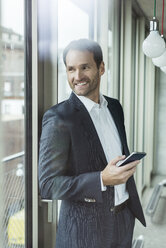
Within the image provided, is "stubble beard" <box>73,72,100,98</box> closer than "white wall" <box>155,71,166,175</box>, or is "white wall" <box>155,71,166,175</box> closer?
"stubble beard" <box>73,72,100,98</box>

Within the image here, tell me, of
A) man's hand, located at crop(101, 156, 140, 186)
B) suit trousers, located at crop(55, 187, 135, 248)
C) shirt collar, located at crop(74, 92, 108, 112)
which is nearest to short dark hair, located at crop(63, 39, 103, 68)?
shirt collar, located at crop(74, 92, 108, 112)

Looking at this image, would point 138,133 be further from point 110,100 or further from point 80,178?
point 80,178

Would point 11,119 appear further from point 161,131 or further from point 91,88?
point 161,131

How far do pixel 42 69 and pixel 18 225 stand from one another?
0.58 metres

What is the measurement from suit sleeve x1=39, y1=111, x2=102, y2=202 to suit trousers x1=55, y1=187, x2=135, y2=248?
0.09m

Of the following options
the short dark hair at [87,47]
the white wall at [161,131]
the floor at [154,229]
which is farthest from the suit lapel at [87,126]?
the white wall at [161,131]

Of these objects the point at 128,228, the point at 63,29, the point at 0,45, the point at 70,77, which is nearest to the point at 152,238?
the point at 128,228

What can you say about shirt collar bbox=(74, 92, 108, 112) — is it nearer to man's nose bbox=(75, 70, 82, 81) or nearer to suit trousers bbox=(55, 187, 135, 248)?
man's nose bbox=(75, 70, 82, 81)

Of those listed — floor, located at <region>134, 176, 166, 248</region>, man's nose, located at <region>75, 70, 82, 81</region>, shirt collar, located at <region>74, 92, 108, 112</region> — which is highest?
man's nose, located at <region>75, 70, 82, 81</region>

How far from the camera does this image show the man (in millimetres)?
1209

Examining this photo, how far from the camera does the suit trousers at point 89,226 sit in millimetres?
1284

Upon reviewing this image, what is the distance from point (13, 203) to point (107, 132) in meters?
0.49

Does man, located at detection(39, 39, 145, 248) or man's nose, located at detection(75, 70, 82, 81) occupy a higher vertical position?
man's nose, located at detection(75, 70, 82, 81)

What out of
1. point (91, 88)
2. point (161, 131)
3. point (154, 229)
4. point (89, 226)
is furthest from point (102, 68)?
point (154, 229)
